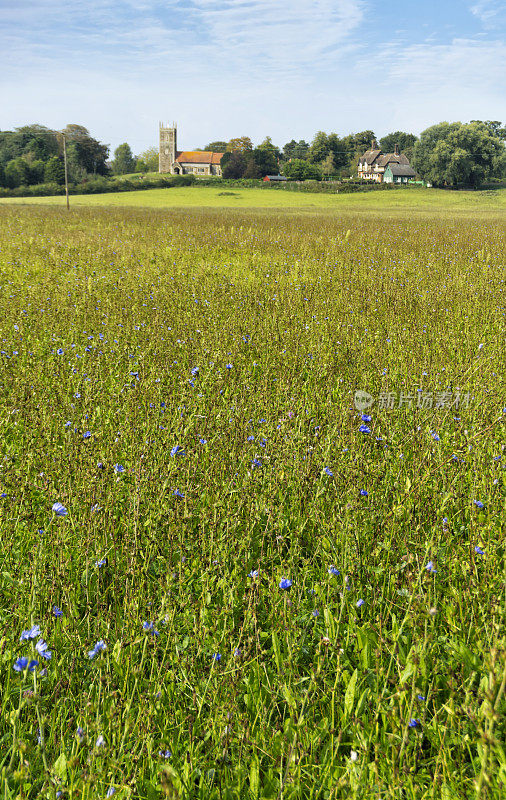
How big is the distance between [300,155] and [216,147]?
35271 mm

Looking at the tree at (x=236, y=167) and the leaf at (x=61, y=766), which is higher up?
the tree at (x=236, y=167)

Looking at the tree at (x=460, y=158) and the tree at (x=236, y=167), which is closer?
the tree at (x=460, y=158)

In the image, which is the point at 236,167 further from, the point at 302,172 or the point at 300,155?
the point at 300,155

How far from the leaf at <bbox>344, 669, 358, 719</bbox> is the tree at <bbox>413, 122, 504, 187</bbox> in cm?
8357

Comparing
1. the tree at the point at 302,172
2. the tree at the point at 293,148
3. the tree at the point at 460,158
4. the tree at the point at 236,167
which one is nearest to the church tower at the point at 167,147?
the tree at the point at 293,148

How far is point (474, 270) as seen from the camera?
29.4 feet

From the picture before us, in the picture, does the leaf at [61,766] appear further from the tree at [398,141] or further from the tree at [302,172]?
the tree at [398,141]

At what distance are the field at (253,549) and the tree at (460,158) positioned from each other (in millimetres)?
78652

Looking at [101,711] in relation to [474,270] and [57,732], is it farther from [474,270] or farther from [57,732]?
[474,270]

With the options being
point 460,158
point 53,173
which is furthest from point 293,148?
point 53,173

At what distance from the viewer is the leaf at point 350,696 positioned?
163 cm

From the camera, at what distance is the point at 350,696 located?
1.66m

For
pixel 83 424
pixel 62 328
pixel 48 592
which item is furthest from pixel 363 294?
pixel 48 592

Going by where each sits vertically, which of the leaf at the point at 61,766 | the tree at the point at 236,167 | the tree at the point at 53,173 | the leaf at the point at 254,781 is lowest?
the leaf at the point at 254,781
